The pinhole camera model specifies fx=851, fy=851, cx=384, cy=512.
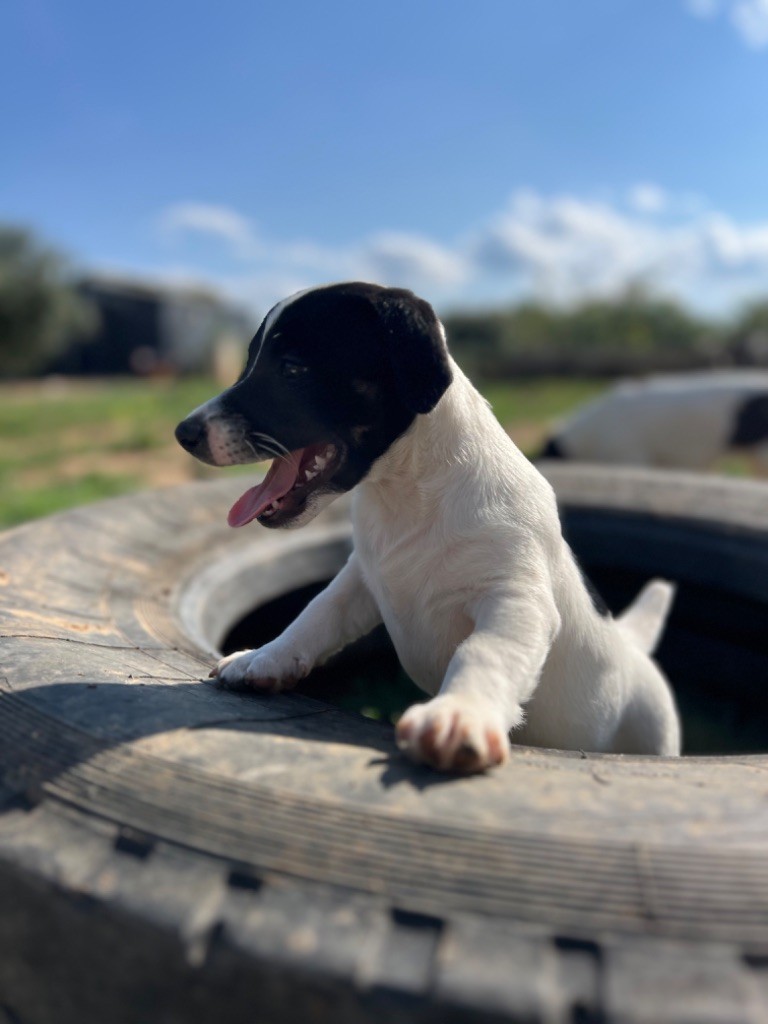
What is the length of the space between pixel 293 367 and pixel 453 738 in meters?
0.87

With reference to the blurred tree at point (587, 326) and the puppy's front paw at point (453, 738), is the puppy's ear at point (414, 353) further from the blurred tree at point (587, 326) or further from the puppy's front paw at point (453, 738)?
the blurred tree at point (587, 326)

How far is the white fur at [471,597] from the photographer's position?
5.44 ft

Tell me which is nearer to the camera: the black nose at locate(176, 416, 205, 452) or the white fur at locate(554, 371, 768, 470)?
the black nose at locate(176, 416, 205, 452)

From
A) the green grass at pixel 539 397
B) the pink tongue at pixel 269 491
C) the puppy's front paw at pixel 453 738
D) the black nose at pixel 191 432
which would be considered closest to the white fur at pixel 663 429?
the green grass at pixel 539 397

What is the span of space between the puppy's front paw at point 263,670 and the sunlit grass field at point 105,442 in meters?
4.16

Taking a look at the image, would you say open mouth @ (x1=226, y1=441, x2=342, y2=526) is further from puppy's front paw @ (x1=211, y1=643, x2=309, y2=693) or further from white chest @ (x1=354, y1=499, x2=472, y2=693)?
puppy's front paw @ (x1=211, y1=643, x2=309, y2=693)

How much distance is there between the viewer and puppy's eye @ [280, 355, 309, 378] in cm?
180

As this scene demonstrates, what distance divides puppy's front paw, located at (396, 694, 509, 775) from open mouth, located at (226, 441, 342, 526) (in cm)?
63

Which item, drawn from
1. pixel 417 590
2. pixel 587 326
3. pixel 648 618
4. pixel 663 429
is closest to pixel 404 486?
pixel 417 590

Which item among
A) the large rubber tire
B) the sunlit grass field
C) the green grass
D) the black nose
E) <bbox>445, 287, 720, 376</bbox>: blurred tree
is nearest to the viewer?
the large rubber tire

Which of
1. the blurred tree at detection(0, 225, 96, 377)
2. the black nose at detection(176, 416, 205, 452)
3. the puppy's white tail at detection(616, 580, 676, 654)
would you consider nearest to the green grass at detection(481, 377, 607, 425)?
the puppy's white tail at detection(616, 580, 676, 654)

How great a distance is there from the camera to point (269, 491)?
1.92 metres

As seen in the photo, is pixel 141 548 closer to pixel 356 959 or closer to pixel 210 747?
pixel 210 747

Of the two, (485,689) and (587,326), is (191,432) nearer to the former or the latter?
(485,689)
